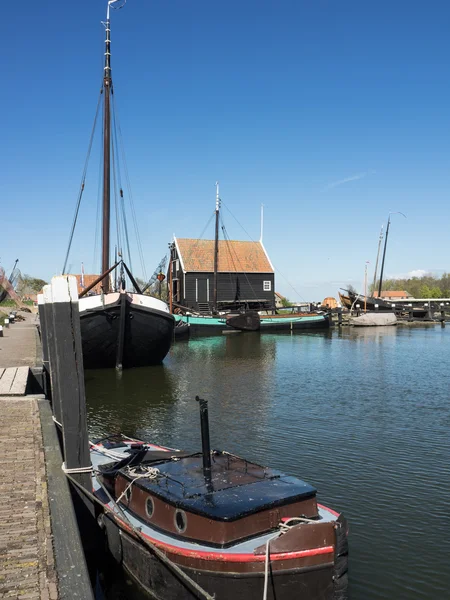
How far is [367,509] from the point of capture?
388 inches

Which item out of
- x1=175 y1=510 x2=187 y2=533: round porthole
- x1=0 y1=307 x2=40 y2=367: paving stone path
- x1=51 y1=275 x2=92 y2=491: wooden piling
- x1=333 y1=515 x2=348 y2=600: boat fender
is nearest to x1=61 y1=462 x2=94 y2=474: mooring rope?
x1=51 y1=275 x2=92 y2=491: wooden piling

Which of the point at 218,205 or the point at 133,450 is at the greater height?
the point at 218,205

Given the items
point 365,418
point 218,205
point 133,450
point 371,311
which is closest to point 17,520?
point 133,450

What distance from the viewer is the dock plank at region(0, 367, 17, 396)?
12008 millimetres

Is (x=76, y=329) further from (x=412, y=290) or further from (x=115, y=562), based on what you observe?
(x=412, y=290)

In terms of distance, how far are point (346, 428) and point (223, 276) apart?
163ft

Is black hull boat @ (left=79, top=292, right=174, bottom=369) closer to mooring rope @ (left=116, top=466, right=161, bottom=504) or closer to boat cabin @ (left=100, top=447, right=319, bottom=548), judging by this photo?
boat cabin @ (left=100, top=447, right=319, bottom=548)

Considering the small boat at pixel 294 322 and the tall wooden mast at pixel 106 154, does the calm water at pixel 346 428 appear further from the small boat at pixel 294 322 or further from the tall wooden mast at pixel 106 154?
the small boat at pixel 294 322

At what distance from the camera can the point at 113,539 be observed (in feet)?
25.3

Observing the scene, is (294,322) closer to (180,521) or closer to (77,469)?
(77,469)

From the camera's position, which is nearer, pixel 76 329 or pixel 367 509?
pixel 76 329

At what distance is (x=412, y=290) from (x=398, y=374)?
145 meters

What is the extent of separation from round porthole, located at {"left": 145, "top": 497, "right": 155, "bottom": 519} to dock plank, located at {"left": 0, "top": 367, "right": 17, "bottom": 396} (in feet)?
19.0

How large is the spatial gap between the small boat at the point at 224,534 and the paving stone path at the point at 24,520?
1004 millimetres
